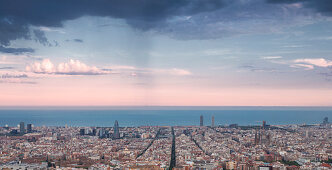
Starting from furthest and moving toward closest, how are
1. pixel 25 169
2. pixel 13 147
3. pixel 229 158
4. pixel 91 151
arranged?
1. pixel 13 147
2. pixel 91 151
3. pixel 229 158
4. pixel 25 169

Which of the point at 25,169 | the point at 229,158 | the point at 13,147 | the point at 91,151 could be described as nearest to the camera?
the point at 25,169

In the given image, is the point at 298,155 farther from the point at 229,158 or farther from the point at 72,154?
the point at 72,154

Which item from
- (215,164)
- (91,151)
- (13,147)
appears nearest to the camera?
(215,164)

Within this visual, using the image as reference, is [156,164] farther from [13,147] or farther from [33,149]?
[13,147]

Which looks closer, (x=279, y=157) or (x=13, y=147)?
(x=279, y=157)

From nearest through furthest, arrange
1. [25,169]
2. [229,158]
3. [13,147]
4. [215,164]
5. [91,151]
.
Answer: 1. [25,169]
2. [215,164]
3. [229,158]
4. [91,151]
5. [13,147]

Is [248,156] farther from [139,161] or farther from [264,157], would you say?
[139,161]

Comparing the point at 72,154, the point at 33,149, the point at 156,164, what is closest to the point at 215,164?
the point at 156,164

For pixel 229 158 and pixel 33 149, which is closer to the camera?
pixel 229 158

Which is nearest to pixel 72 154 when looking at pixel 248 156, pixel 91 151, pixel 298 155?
pixel 91 151
